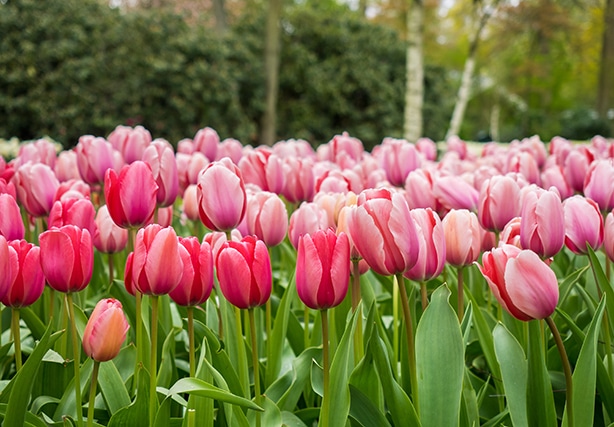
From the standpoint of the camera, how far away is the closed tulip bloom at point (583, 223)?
1.54 metres

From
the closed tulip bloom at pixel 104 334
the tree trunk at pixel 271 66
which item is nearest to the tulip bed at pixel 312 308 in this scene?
the closed tulip bloom at pixel 104 334

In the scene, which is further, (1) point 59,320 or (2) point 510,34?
(2) point 510,34

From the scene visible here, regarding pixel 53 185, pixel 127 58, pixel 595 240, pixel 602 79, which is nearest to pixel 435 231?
pixel 595 240

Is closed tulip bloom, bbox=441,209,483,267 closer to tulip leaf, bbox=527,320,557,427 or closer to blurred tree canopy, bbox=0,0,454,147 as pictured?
tulip leaf, bbox=527,320,557,427

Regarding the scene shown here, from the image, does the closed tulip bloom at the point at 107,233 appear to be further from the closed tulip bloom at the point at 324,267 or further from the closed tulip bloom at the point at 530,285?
the closed tulip bloom at the point at 530,285

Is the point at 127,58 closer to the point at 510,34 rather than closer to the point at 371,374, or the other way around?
the point at 371,374

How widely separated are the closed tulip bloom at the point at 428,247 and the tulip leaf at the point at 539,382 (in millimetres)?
204

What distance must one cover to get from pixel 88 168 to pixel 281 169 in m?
0.67

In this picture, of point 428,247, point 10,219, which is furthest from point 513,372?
point 10,219

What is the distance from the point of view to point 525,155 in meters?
2.58

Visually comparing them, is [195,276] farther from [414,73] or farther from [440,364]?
[414,73]

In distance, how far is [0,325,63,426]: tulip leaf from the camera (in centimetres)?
118

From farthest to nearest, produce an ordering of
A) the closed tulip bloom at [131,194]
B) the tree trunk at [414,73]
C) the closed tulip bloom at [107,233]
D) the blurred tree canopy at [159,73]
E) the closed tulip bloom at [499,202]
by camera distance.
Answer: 1. the tree trunk at [414,73]
2. the blurred tree canopy at [159,73]
3. the closed tulip bloom at [107,233]
4. the closed tulip bloom at [499,202]
5. the closed tulip bloom at [131,194]

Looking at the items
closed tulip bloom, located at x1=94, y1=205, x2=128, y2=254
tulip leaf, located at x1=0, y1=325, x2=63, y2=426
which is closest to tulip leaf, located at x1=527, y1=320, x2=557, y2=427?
tulip leaf, located at x1=0, y1=325, x2=63, y2=426
